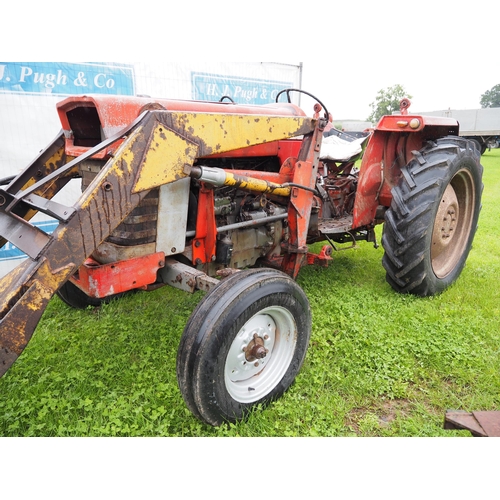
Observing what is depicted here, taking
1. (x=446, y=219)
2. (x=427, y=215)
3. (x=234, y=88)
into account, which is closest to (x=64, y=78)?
(x=234, y=88)

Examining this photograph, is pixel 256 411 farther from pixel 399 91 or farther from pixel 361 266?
pixel 399 91

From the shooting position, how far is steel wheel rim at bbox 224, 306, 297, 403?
229 cm

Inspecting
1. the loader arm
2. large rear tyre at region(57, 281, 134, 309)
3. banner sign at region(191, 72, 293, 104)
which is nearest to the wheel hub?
the loader arm

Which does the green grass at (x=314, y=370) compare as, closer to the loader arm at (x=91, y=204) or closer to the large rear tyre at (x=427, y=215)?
the large rear tyre at (x=427, y=215)

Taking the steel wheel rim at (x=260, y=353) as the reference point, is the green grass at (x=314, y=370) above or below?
below

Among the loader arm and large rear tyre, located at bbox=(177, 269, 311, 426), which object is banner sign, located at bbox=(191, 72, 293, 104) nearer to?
the loader arm

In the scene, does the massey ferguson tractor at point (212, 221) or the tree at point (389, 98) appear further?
the tree at point (389, 98)

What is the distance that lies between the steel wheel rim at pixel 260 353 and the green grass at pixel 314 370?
0.48ft

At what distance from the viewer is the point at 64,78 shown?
4211 mm

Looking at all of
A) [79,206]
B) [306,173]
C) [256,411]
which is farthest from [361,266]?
[79,206]

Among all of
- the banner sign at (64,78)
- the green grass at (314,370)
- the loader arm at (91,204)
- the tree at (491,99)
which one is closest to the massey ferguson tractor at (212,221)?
the loader arm at (91,204)

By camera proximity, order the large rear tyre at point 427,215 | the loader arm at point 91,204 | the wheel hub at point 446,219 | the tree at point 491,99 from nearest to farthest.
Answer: the loader arm at point 91,204
the large rear tyre at point 427,215
the wheel hub at point 446,219
the tree at point 491,99

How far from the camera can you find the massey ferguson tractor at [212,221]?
6.13ft

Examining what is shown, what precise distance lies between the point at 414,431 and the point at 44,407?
2.10m
